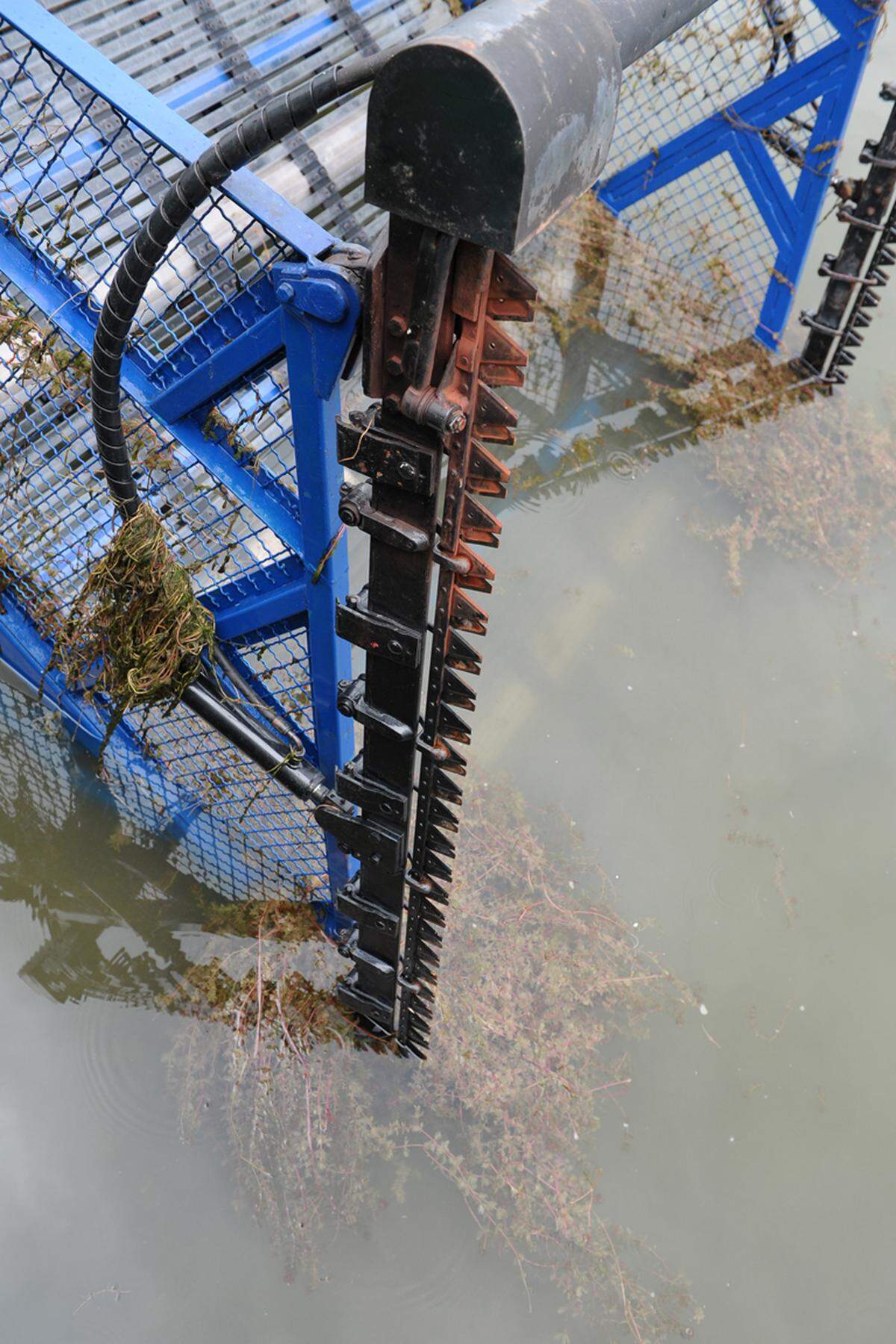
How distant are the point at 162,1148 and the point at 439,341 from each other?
245 cm

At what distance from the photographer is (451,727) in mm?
2027

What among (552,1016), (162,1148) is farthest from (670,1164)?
(162,1148)

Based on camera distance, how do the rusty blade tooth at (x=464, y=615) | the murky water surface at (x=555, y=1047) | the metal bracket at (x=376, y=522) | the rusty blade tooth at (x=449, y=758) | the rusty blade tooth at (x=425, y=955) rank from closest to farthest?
1. the metal bracket at (x=376, y=522)
2. the rusty blade tooth at (x=464, y=615)
3. the rusty blade tooth at (x=449, y=758)
4. the rusty blade tooth at (x=425, y=955)
5. the murky water surface at (x=555, y=1047)

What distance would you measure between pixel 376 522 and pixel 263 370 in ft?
1.27

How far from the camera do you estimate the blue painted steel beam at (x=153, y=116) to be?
1627mm

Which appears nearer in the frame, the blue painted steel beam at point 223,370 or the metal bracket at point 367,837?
the blue painted steel beam at point 223,370

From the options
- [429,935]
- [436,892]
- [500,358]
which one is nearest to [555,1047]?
[429,935]

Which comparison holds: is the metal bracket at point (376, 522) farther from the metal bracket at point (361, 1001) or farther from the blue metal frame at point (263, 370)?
the metal bracket at point (361, 1001)

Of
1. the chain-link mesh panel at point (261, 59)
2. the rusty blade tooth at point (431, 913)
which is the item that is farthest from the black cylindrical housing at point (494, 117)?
the chain-link mesh panel at point (261, 59)

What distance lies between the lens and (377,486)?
166cm

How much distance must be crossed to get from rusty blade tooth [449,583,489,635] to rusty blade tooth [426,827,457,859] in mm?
554

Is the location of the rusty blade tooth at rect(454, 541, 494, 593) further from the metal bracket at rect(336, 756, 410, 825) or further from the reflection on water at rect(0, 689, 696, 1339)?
the reflection on water at rect(0, 689, 696, 1339)

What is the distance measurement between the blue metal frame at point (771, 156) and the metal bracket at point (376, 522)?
3.65 meters

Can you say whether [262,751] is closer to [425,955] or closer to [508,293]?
[425,955]
